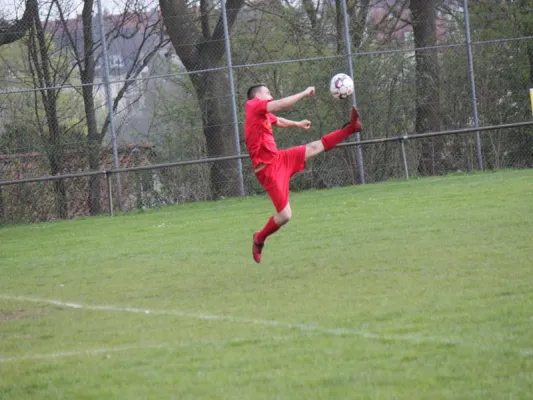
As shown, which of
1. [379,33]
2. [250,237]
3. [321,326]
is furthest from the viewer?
[379,33]

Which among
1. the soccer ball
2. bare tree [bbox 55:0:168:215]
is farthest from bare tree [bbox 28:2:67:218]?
the soccer ball

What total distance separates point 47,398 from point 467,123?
18562mm

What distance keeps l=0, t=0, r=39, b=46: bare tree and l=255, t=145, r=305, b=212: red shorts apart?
12.9 metres

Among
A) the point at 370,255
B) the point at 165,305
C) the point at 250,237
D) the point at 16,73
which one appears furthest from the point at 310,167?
the point at 165,305

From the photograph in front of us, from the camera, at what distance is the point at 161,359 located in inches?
260

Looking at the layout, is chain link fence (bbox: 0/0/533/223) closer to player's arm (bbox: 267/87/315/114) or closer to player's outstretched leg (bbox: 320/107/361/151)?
player's outstretched leg (bbox: 320/107/361/151)

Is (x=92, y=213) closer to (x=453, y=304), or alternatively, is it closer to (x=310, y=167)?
(x=310, y=167)

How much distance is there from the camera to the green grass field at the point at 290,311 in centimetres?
578

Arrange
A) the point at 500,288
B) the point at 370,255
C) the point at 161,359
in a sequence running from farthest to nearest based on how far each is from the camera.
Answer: the point at 370,255 < the point at 500,288 < the point at 161,359

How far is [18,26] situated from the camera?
2283cm

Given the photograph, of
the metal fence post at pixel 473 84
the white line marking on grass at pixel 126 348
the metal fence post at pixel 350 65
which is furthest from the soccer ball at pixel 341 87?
the metal fence post at pixel 473 84

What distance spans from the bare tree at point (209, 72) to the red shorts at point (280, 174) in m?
10.3

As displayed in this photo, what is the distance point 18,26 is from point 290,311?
16.5 metres

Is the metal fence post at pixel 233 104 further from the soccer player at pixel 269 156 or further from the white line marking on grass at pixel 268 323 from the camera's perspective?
the white line marking on grass at pixel 268 323
